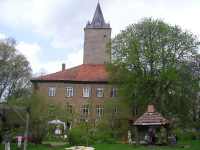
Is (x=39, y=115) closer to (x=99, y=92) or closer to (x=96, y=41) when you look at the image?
(x=99, y=92)

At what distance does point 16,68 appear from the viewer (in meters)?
39.7

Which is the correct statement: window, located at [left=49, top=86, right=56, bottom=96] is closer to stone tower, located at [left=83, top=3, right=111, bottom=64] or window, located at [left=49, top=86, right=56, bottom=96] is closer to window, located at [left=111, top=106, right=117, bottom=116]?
stone tower, located at [left=83, top=3, right=111, bottom=64]

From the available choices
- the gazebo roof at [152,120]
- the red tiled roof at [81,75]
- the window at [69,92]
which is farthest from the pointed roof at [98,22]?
the gazebo roof at [152,120]

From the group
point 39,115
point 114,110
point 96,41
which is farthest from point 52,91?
point 39,115

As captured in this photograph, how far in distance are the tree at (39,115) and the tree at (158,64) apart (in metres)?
10.5

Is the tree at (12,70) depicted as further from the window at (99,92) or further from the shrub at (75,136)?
Answer: the shrub at (75,136)

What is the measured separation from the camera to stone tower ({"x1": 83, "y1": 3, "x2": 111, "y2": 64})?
4306 centimetres

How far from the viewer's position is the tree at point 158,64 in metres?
30.1

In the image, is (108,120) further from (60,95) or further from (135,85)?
(60,95)

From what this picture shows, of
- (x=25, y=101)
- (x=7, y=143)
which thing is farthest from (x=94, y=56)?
(x=7, y=143)

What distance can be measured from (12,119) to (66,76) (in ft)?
53.9

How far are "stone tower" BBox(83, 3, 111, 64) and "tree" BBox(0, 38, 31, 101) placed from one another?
418 inches

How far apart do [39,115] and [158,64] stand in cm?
1627

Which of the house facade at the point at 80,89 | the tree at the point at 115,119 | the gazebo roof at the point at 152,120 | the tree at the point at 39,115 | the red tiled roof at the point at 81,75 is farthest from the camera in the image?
the red tiled roof at the point at 81,75
